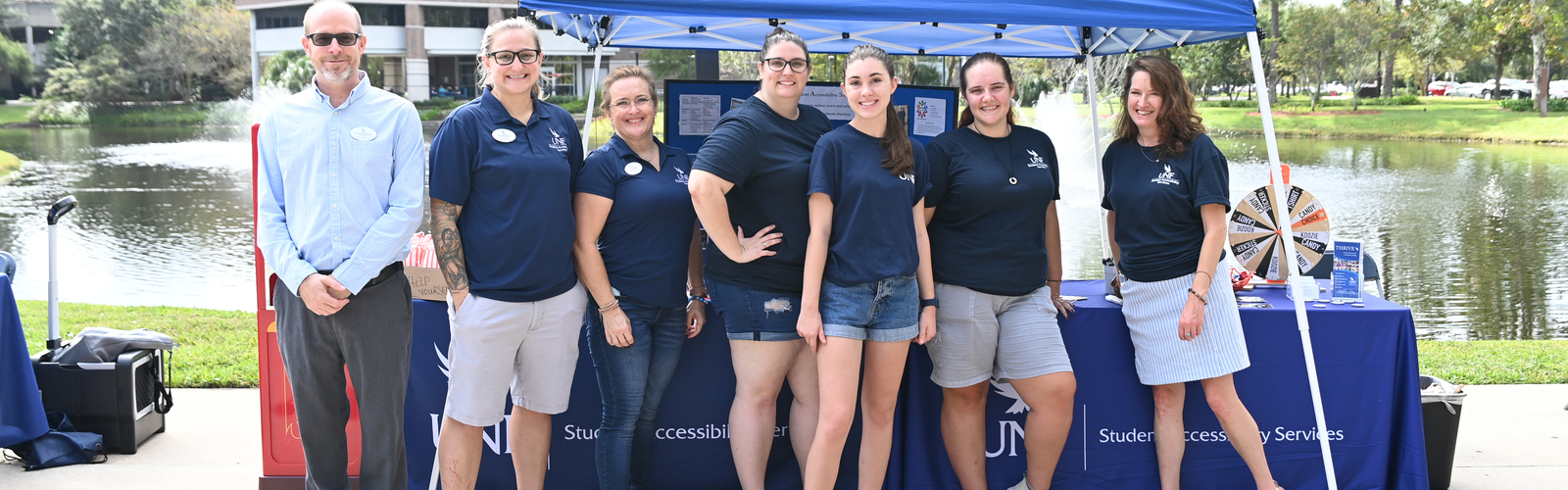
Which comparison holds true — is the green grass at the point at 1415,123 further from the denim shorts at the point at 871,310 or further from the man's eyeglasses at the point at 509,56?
the man's eyeglasses at the point at 509,56

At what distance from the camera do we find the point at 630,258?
8.41 ft

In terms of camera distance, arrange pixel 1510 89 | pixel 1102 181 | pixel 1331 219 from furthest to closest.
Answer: pixel 1510 89 < pixel 1331 219 < pixel 1102 181

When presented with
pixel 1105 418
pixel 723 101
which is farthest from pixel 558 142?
pixel 1105 418

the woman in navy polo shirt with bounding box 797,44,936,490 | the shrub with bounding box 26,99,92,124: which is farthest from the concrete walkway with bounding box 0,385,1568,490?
the shrub with bounding box 26,99,92,124

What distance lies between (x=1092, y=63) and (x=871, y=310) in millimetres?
2040

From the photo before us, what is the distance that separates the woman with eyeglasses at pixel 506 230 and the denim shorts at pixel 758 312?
394mm

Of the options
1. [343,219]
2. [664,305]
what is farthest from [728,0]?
[343,219]

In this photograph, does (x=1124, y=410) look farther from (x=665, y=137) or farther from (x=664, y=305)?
(x=665, y=137)

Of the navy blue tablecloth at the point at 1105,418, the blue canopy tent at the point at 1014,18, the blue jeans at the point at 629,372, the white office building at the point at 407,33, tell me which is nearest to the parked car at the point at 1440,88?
the white office building at the point at 407,33

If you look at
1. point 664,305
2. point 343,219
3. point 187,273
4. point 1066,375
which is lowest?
point 187,273

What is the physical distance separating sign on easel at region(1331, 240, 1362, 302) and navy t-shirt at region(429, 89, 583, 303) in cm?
258

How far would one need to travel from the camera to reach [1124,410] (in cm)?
316

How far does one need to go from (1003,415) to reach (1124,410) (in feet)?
1.28

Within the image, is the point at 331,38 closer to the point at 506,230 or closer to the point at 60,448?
the point at 506,230
